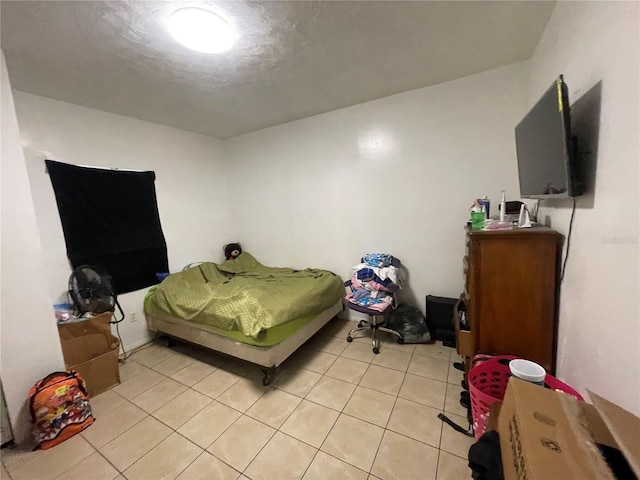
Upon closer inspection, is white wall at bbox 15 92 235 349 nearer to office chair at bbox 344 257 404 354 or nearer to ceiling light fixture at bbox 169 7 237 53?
ceiling light fixture at bbox 169 7 237 53

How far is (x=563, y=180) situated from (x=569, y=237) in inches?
14.0

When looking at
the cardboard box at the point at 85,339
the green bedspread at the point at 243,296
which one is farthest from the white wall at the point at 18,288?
the green bedspread at the point at 243,296

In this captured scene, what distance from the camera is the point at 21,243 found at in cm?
166

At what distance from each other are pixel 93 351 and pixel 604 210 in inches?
133

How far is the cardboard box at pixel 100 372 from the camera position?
208 centimetres

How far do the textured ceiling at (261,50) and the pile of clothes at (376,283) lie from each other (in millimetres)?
1779

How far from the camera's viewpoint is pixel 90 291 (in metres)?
2.19

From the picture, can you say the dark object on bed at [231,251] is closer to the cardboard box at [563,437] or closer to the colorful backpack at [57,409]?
the colorful backpack at [57,409]

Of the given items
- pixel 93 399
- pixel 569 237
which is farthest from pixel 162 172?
pixel 569 237

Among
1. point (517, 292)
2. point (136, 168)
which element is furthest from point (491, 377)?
point (136, 168)

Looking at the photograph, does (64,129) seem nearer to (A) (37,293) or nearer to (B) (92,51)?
(B) (92,51)

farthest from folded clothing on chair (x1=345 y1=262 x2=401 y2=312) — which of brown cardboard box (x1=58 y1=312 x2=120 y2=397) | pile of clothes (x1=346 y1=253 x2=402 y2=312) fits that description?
brown cardboard box (x1=58 y1=312 x2=120 y2=397)

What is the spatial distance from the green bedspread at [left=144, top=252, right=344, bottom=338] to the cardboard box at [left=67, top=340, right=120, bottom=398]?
581 millimetres

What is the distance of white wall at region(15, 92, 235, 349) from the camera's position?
2.28 m
